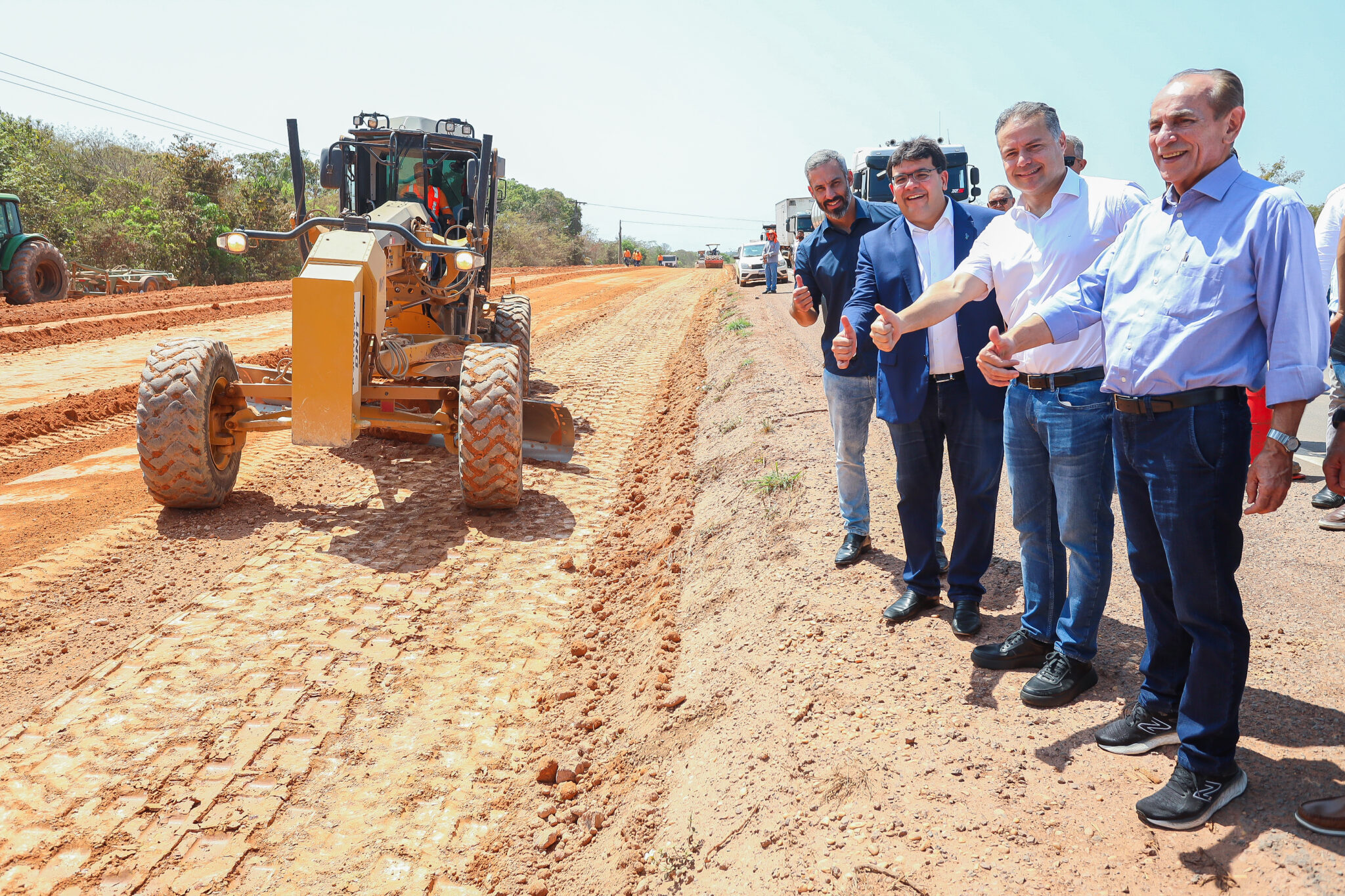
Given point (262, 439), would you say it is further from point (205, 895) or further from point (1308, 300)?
point (1308, 300)

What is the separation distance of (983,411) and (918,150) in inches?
45.6

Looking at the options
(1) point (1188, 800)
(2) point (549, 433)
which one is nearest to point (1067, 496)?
(1) point (1188, 800)

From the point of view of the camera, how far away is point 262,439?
27.5ft

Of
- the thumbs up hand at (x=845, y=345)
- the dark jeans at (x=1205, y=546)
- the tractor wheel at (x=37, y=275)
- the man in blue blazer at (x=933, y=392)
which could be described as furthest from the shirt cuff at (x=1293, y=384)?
the tractor wheel at (x=37, y=275)

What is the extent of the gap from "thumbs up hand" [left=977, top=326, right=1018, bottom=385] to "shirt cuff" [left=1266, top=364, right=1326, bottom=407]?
80 cm

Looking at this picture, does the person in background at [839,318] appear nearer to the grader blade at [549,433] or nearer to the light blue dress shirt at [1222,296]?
the light blue dress shirt at [1222,296]

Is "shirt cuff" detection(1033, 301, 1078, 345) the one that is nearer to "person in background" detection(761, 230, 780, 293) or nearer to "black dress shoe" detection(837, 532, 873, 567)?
"black dress shoe" detection(837, 532, 873, 567)

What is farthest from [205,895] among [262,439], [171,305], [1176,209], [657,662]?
[171,305]

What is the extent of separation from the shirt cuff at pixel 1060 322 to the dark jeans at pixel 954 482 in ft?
2.60

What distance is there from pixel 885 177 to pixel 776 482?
13790 millimetres

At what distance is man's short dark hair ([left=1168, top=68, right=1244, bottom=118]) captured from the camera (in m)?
2.44

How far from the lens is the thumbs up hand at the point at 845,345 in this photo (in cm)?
362

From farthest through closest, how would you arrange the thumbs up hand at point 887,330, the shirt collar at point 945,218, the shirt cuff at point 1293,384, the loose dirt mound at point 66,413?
the loose dirt mound at point 66,413
the shirt collar at point 945,218
the thumbs up hand at point 887,330
the shirt cuff at point 1293,384

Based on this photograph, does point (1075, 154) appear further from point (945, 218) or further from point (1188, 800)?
point (1188, 800)
